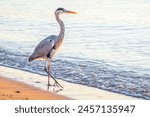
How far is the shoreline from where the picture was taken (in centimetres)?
1004

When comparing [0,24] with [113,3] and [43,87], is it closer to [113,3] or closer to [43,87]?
[113,3]

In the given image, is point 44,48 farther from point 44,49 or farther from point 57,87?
point 57,87

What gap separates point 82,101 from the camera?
9.30 metres

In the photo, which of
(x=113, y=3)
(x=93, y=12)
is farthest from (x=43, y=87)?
(x=113, y=3)

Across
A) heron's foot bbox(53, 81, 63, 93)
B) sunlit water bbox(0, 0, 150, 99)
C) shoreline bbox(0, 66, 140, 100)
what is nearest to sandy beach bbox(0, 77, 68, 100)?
shoreline bbox(0, 66, 140, 100)

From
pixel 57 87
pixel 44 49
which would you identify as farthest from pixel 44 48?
pixel 57 87

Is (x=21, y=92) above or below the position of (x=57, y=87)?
above

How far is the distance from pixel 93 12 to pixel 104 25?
533 centimetres

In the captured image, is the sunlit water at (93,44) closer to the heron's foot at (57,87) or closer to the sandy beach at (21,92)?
the heron's foot at (57,87)

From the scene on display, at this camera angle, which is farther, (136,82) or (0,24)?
(0,24)

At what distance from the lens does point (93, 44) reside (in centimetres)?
1627

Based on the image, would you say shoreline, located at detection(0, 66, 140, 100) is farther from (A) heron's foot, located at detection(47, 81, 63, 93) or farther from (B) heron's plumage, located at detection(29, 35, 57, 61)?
(B) heron's plumage, located at detection(29, 35, 57, 61)

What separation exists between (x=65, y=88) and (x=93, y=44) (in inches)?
220

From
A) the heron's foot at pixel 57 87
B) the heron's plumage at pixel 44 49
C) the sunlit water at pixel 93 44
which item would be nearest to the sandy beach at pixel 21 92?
the heron's foot at pixel 57 87
